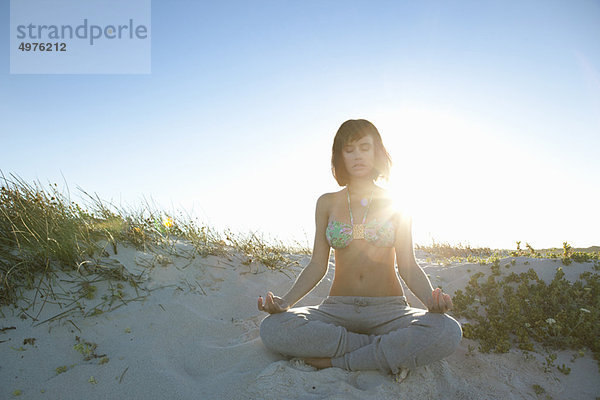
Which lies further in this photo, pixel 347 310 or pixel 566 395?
pixel 347 310

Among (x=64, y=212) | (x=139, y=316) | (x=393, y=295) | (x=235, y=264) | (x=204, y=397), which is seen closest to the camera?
(x=204, y=397)

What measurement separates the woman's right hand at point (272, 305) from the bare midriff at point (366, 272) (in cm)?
62

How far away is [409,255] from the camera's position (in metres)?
3.45

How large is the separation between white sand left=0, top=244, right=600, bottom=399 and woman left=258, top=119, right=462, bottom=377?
21 cm

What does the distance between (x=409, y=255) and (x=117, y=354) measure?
2.86m

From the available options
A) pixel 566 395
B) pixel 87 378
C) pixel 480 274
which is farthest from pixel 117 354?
pixel 480 274

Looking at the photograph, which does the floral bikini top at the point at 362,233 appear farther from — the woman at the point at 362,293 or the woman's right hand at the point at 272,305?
the woman's right hand at the point at 272,305

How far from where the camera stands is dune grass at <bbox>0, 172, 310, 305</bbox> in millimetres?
3942

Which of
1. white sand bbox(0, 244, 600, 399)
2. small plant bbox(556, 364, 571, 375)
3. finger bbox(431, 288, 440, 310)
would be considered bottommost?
small plant bbox(556, 364, 571, 375)

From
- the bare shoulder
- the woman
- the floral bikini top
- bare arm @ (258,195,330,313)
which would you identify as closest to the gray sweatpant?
the woman

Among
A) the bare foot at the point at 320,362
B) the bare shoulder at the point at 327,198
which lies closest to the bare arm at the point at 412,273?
the bare shoulder at the point at 327,198

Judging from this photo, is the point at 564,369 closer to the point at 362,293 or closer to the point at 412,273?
the point at 412,273

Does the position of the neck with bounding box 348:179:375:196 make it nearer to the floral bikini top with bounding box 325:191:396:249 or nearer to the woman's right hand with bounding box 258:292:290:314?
the floral bikini top with bounding box 325:191:396:249

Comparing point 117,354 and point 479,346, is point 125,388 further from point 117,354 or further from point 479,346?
point 479,346
